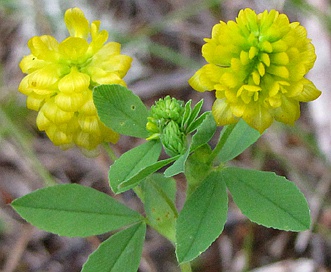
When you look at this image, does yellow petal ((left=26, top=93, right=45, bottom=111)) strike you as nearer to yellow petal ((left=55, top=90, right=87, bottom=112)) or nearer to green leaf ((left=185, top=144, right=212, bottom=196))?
yellow petal ((left=55, top=90, right=87, bottom=112))

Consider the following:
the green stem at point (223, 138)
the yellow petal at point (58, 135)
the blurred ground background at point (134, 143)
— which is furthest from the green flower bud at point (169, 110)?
the blurred ground background at point (134, 143)

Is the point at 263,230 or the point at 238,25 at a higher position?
the point at 238,25

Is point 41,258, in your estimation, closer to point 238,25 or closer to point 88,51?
point 88,51

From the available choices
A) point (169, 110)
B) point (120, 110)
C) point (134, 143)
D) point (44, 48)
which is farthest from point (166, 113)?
point (134, 143)

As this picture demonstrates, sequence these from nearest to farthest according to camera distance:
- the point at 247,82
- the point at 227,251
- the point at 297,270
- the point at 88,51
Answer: the point at 247,82 < the point at 88,51 < the point at 297,270 < the point at 227,251

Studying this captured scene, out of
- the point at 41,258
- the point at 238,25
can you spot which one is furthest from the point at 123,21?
the point at 238,25

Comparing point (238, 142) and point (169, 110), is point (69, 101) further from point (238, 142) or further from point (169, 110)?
point (238, 142)

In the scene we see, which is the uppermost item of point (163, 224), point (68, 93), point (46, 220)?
point (68, 93)
